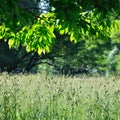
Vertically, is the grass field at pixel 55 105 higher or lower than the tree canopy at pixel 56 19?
lower

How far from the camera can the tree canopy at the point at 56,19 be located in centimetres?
293

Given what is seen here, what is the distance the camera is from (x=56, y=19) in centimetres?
329

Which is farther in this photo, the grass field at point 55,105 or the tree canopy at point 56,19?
the grass field at point 55,105

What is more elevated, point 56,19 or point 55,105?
point 56,19

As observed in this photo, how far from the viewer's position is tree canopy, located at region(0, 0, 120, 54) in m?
2.93

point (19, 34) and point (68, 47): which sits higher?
point (68, 47)

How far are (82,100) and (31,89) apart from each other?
3.28ft

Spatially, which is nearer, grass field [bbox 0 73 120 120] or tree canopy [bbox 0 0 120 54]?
tree canopy [bbox 0 0 120 54]

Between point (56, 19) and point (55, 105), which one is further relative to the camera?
point (55, 105)

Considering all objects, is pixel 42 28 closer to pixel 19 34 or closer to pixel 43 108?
pixel 19 34

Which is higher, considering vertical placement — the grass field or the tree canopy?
the tree canopy

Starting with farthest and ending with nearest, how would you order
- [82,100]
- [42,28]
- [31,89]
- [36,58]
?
[36,58]
[31,89]
[82,100]
[42,28]

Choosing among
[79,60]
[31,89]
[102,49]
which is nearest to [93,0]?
[31,89]

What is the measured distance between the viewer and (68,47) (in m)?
40.2
